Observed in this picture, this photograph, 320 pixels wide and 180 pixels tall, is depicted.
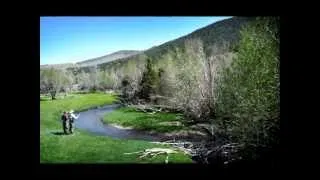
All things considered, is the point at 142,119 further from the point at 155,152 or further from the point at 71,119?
the point at 71,119

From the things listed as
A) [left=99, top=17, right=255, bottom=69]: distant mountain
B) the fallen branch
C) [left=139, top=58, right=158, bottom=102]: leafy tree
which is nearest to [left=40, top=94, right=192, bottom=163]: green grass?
the fallen branch

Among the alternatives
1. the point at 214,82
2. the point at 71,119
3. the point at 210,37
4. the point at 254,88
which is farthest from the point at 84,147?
the point at 254,88

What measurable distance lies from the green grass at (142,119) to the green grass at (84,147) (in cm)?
14

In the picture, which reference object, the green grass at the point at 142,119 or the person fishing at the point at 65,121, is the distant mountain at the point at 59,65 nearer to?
the person fishing at the point at 65,121

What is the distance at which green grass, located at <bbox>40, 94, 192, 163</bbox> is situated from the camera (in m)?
4.40

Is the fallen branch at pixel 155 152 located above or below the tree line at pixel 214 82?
below

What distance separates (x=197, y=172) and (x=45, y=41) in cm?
174

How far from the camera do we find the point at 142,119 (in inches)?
175

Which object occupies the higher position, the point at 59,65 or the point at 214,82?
the point at 59,65

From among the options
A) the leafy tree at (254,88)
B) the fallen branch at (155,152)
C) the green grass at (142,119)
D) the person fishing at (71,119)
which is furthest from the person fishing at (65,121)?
the leafy tree at (254,88)

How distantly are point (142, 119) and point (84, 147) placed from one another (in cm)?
56

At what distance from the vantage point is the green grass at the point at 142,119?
14.6ft

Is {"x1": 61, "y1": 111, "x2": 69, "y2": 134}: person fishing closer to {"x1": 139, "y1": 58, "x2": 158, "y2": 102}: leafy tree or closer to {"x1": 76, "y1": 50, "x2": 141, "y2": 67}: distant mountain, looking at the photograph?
{"x1": 76, "y1": 50, "x2": 141, "y2": 67}: distant mountain
